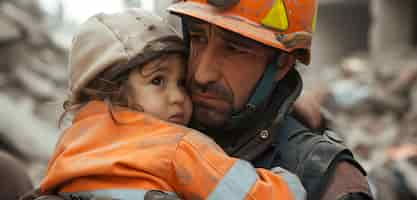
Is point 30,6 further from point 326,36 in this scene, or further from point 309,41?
point 309,41

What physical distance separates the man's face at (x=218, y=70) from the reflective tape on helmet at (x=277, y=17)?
0.25 ft

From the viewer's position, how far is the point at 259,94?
9.68 feet

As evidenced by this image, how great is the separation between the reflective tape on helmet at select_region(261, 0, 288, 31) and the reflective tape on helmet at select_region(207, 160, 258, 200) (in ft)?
1.88

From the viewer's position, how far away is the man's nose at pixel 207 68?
2.81 m

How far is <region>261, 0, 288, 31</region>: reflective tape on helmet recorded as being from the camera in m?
2.90

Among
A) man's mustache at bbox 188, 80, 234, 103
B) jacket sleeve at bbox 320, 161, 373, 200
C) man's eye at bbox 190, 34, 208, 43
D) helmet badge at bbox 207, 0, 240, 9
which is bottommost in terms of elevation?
jacket sleeve at bbox 320, 161, 373, 200

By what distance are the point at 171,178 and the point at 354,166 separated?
2.18 feet

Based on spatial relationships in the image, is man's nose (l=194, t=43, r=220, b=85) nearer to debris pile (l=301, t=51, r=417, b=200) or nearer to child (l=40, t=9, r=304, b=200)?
child (l=40, t=9, r=304, b=200)

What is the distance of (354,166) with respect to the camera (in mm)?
2875

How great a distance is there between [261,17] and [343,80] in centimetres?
1201

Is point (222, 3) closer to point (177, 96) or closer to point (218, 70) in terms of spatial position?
point (218, 70)

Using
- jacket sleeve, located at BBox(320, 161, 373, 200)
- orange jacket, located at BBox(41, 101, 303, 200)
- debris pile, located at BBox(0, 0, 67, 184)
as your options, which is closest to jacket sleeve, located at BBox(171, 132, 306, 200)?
orange jacket, located at BBox(41, 101, 303, 200)

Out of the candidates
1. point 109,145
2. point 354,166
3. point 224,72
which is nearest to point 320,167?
point 354,166

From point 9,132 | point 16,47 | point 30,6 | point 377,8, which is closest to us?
point 9,132
